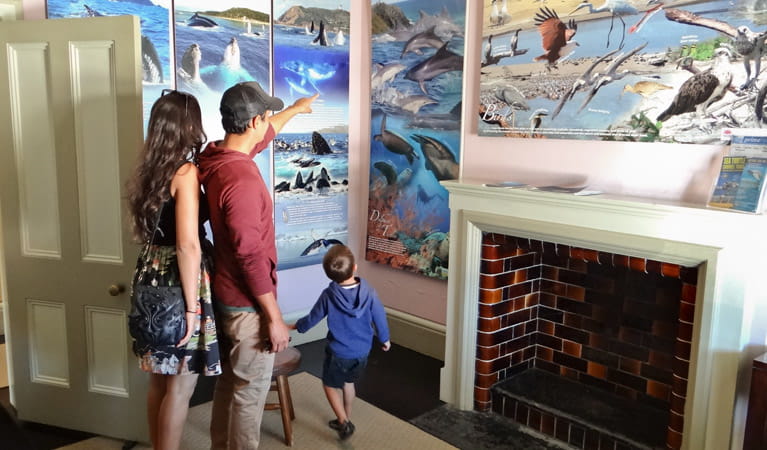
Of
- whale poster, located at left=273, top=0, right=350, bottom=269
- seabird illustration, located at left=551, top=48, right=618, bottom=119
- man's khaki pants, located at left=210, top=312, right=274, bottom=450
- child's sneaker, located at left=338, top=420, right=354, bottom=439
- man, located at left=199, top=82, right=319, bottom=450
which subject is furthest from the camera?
whale poster, located at left=273, top=0, right=350, bottom=269

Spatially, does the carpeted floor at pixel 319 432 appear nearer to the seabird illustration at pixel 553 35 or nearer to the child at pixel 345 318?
the child at pixel 345 318

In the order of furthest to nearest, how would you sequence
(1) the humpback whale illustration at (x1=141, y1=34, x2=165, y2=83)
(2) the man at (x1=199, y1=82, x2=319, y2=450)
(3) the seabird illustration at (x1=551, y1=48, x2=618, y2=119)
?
1. (1) the humpback whale illustration at (x1=141, y1=34, x2=165, y2=83)
2. (3) the seabird illustration at (x1=551, y1=48, x2=618, y2=119)
3. (2) the man at (x1=199, y1=82, x2=319, y2=450)

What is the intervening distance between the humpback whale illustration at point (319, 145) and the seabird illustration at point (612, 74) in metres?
1.70

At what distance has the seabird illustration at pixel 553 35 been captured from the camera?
8.89ft

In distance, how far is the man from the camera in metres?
1.89

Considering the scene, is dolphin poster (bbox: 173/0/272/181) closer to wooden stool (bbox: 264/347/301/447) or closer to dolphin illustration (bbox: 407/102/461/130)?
dolphin illustration (bbox: 407/102/461/130)

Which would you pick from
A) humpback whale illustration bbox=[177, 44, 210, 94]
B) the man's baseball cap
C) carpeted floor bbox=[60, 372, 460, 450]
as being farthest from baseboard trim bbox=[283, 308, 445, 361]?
the man's baseball cap

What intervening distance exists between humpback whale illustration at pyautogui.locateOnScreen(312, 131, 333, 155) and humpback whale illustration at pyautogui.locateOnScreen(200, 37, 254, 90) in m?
0.59

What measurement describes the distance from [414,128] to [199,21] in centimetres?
134

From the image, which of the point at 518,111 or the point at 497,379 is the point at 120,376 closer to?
the point at 497,379

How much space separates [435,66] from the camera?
342 centimetres

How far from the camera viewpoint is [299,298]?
3.84 metres

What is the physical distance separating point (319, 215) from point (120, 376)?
161cm

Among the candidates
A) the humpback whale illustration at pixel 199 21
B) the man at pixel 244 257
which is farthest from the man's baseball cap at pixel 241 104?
the humpback whale illustration at pixel 199 21
